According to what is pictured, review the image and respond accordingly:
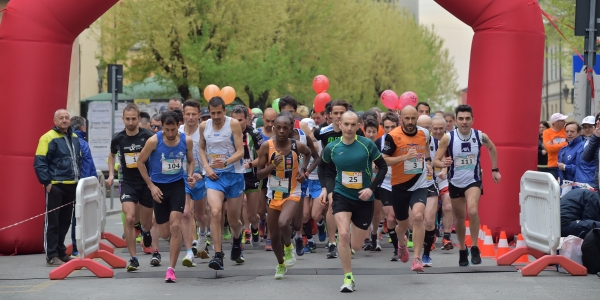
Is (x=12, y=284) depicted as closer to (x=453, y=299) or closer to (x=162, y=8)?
(x=453, y=299)

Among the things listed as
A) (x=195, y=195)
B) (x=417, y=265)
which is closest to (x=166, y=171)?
(x=195, y=195)

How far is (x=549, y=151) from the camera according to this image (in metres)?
18.1

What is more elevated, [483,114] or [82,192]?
[483,114]

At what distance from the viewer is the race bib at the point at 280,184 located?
11.2 metres

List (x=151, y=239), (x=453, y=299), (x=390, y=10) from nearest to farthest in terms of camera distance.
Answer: (x=453, y=299), (x=151, y=239), (x=390, y=10)

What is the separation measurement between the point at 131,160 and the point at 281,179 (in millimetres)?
2255

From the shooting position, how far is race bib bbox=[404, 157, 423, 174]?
38.2ft


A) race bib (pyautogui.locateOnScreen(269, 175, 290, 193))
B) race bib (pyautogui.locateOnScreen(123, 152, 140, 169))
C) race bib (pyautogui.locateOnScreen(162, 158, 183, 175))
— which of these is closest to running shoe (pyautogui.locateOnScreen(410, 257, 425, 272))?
race bib (pyautogui.locateOnScreen(269, 175, 290, 193))

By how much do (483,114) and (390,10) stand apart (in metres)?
52.1

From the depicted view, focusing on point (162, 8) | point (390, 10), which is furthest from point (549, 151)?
point (390, 10)

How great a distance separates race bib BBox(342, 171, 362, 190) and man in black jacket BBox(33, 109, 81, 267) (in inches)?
162

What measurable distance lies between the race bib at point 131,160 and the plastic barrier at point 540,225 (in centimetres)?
433

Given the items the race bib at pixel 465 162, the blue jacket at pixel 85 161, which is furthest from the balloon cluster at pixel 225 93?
the race bib at pixel 465 162

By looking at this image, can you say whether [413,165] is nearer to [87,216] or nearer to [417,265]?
[417,265]
